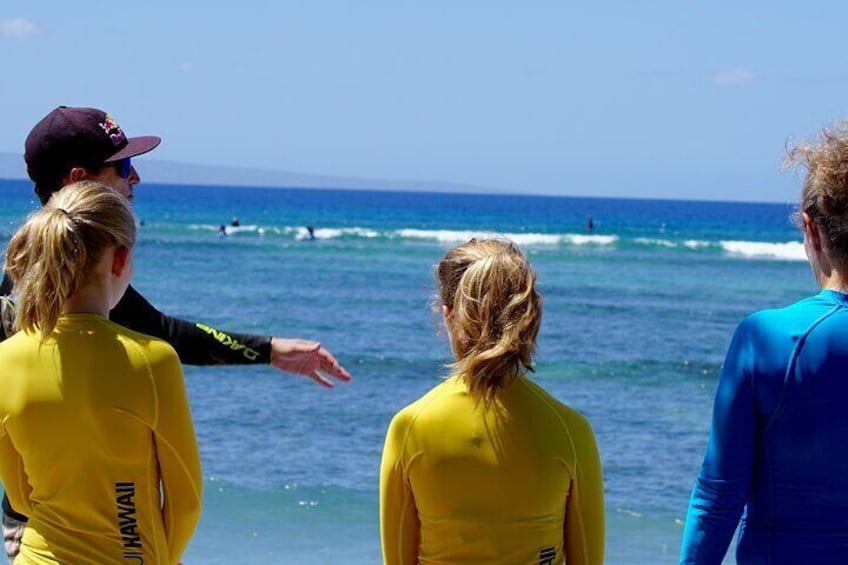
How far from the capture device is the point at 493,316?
8.71 feet

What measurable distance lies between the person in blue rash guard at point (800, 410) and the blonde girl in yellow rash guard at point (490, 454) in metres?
0.33

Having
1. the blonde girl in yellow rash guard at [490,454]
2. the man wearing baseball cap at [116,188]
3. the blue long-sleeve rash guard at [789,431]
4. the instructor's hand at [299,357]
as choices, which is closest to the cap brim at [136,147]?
the man wearing baseball cap at [116,188]

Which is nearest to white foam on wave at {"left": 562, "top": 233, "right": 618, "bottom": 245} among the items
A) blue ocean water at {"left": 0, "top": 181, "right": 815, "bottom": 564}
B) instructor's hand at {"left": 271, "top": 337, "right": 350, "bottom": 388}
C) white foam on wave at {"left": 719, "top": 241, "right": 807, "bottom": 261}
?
white foam on wave at {"left": 719, "top": 241, "right": 807, "bottom": 261}

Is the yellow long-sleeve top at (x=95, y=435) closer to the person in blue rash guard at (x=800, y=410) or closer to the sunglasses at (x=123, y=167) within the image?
the sunglasses at (x=123, y=167)

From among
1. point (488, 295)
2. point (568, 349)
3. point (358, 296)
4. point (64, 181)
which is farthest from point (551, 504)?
point (358, 296)

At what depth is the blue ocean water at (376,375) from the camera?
8016 millimetres

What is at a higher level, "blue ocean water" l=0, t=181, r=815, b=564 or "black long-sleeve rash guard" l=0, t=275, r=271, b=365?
"black long-sleeve rash guard" l=0, t=275, r=271, b=365

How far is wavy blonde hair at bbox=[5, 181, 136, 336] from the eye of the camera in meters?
2.54

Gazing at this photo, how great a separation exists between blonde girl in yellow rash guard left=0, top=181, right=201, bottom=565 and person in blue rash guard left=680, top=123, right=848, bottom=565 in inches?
46.6

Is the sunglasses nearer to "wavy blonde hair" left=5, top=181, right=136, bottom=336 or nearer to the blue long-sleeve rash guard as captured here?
"wavy blonde hair" left=5, top=181, right=136, bottom=336

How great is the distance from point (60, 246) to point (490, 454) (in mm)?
1016

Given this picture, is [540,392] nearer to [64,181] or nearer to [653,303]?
[64,181]

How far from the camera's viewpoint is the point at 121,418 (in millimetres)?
2518

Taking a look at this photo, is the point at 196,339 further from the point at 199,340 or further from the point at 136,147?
the point at 136,147
